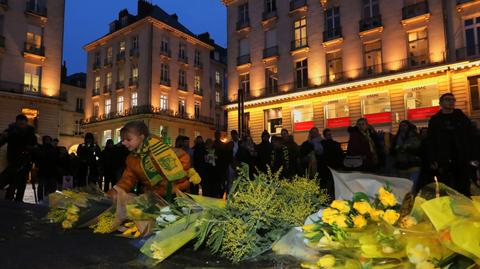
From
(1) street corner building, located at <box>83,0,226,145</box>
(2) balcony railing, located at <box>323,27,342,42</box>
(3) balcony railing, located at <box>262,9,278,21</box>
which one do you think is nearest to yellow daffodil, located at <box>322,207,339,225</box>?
(2) balcony railing, located at <box>323,27,342,42</box>

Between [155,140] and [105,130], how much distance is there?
4025cm

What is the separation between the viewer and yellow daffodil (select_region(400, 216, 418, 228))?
3.48 feet

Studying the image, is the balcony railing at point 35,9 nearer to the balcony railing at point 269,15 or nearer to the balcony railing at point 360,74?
the balcony railing at point 269,15

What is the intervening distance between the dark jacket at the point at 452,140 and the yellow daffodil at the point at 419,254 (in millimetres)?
4410

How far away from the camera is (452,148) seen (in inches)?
191

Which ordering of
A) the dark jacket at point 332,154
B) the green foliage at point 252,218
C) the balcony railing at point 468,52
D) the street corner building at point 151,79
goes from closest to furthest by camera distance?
the green foliage at point 252,218 < the dark jacket at point 332,154 < the balcony railing at point 468,52 < the street corner building at point 151,79

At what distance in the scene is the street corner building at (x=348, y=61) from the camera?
Answer: 20.5m

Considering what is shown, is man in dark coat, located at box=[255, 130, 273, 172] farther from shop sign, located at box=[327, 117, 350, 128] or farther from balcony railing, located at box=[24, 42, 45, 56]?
balcony railing, located at box=[24, 42, 45, 56]

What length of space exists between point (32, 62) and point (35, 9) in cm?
422

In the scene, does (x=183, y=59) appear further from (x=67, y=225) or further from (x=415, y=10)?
(x=67, y=225)

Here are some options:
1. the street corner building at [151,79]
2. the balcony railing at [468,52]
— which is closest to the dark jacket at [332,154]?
the balcony railing at [468,52]

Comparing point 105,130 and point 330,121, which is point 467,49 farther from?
point 105,130

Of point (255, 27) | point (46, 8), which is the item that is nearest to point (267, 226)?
point (255, 27)

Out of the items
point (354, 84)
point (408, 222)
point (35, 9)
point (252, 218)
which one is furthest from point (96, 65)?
point (408, 222)
